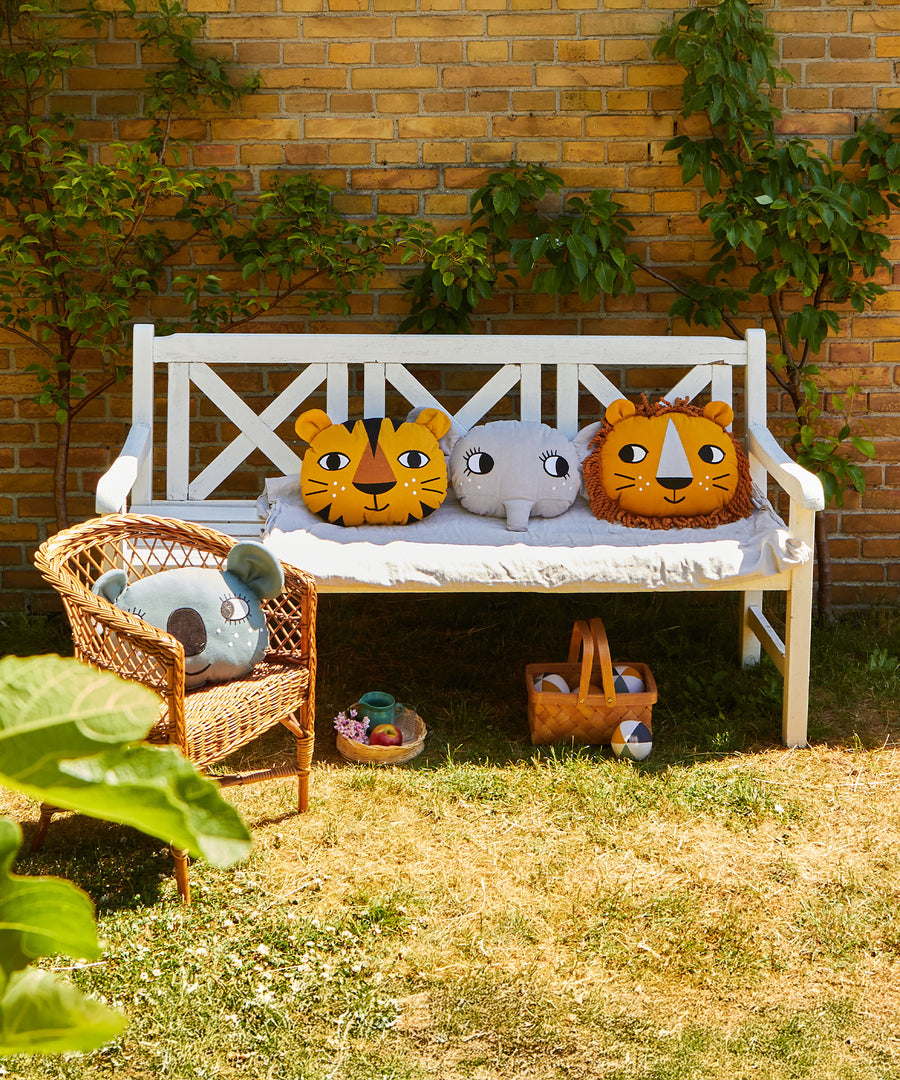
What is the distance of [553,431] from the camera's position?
9.81 ft

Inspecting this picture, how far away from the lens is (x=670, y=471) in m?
2.83

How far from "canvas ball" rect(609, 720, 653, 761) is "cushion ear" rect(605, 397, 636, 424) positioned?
0.86 m

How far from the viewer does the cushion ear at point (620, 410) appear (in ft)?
9.64

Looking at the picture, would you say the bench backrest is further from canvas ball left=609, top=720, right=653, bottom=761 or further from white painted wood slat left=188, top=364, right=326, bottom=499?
canvas ball left=609, top=720, right=653, bottom=761

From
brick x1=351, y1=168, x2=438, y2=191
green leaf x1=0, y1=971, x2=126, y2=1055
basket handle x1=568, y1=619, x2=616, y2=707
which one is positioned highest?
brick x1=351, y1=168, x2=438, y2=191

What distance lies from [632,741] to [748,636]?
78cm

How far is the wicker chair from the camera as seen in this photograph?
1.97 metres

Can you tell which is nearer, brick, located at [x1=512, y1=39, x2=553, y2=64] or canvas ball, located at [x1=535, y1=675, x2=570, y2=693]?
canvas ball, located at [x1=535, y1=675, x2=570, y2=693]

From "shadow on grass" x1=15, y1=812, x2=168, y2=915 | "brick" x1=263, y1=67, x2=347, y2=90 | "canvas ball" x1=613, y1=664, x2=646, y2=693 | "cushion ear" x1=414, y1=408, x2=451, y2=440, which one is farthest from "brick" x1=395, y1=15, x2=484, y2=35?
"shadow on grass" x1=15, y1=812, x2=168, y2=915

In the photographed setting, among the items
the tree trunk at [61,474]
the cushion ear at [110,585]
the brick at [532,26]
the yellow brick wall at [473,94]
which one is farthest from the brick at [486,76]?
the cushion ear at [110,585]

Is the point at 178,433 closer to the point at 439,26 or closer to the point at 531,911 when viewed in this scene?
the point at 439,26

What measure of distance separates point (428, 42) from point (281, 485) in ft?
4.95

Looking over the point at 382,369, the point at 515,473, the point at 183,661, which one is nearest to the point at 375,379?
the point at 382,369

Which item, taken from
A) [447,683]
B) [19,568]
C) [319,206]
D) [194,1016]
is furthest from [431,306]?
[194,1016]
